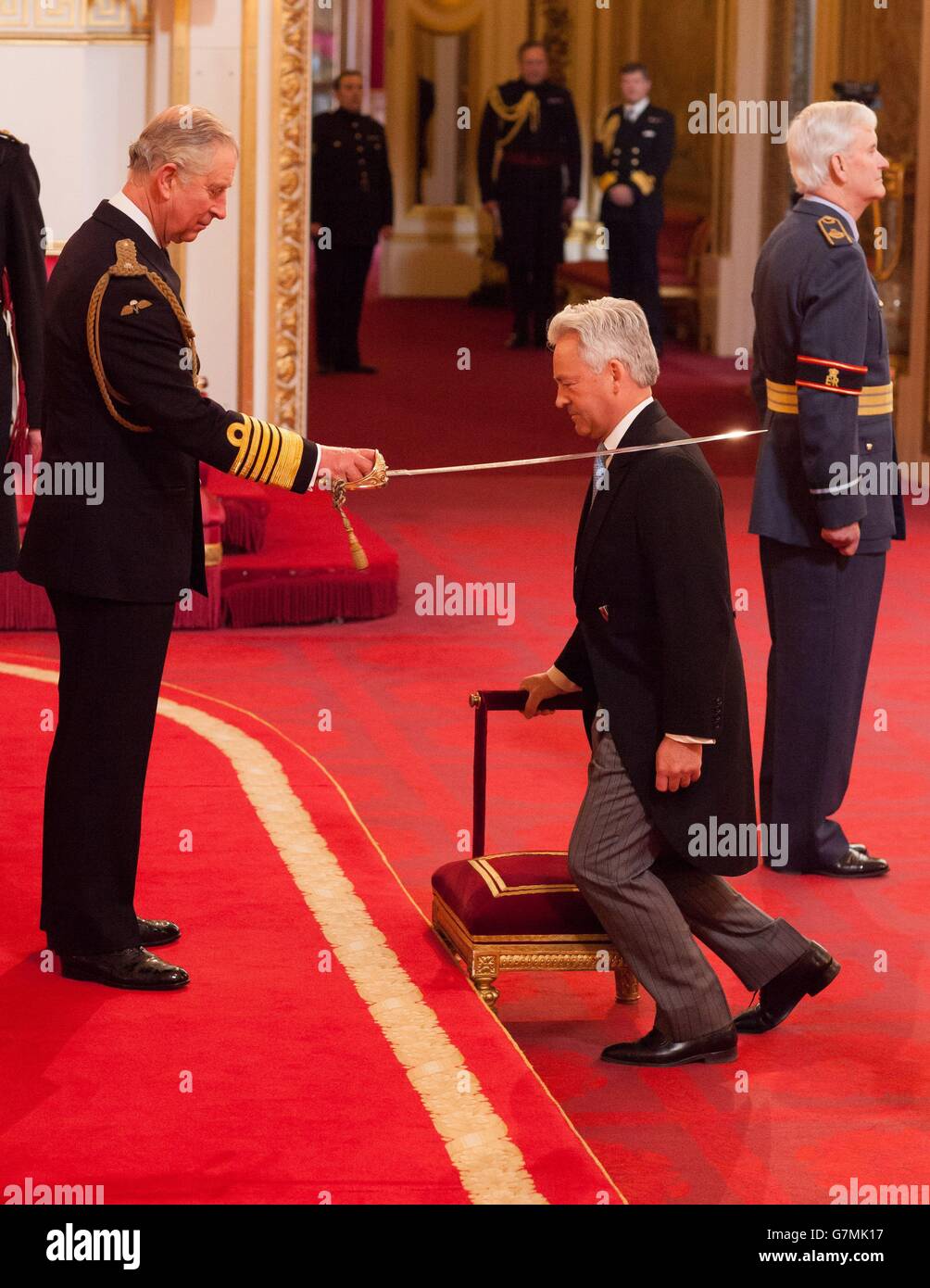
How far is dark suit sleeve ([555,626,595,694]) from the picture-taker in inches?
144

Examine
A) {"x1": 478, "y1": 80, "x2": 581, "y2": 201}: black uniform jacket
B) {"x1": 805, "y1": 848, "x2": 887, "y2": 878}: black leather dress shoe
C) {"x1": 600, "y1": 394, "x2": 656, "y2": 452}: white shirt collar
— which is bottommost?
{"x1": 805, "y1": 848, "x2": 887, "y2": 878}: black leather dress shoe

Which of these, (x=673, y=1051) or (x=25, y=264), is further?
(x=25, y=264)

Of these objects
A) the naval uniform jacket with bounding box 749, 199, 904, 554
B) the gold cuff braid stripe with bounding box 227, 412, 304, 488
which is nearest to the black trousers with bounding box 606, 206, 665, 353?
the naval uniform jacket with bounding box 749, 199, 904, 554

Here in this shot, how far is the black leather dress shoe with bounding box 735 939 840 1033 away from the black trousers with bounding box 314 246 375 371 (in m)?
8.92

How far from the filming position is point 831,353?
436 cm

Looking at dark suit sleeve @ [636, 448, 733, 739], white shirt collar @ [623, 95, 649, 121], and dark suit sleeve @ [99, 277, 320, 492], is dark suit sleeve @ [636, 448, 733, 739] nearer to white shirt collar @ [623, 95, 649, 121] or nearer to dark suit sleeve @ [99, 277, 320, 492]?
dark suit sleeve @ [99, 277, 320, 492]

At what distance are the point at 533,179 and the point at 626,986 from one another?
11159 millimetres

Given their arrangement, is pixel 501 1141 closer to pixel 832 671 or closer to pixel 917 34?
pixel 832 671

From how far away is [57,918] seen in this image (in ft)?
A: 11.4

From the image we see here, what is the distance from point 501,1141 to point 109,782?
961 mm

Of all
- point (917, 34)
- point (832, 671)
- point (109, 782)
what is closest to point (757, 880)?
point (832, 671)

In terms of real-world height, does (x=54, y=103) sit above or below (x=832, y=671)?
above

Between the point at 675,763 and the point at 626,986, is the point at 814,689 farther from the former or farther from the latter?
the point at 675,763

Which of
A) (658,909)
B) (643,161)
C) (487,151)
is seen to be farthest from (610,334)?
(487,151)
